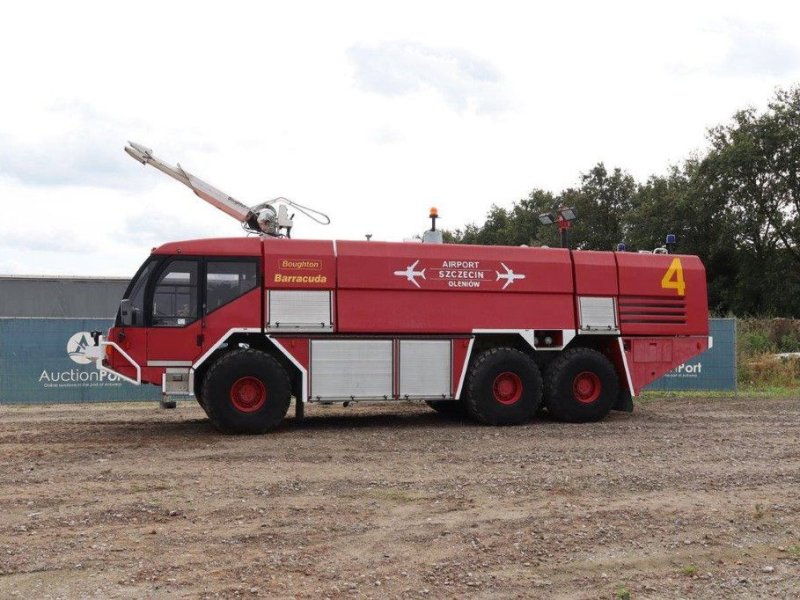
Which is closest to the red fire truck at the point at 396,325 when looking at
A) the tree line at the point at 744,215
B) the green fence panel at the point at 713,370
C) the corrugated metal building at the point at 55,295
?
the green fence panel at the point at 713,370

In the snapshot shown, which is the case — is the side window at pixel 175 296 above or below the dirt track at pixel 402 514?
above

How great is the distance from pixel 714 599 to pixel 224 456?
6622 millimetres

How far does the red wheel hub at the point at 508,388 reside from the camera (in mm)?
14133

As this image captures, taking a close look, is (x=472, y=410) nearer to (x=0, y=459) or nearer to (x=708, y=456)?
(x=708, y=456)

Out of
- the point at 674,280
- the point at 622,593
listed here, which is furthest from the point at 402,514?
the point at 674,280

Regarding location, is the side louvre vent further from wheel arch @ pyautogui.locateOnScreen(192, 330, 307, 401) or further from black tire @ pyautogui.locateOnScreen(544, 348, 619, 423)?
wheel arch @ pyautogui.locateOnScreen(192, 330, 307, 401)

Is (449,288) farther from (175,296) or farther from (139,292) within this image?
(139,292)

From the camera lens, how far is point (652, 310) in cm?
1502

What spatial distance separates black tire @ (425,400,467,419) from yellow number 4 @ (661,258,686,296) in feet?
13.1

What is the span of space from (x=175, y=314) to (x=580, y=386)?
6.56 meters

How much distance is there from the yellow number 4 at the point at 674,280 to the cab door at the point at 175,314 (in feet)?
25.2

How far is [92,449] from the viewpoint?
11.5m

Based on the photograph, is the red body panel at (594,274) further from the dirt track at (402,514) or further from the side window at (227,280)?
the side window at (227,280)

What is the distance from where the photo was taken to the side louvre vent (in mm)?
14820
